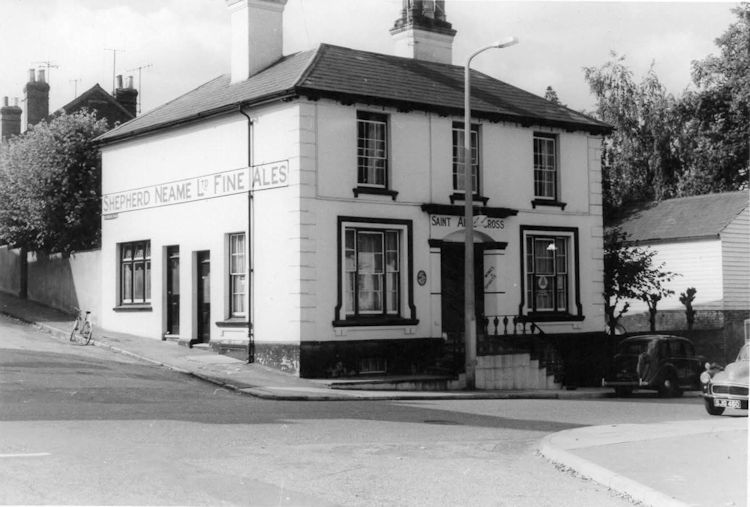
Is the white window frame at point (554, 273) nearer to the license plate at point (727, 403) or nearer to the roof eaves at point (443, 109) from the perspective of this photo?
the roof eaves at point (443, 109)

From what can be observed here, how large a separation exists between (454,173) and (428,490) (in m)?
16.8

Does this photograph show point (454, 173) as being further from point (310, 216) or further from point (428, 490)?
point (428, 490)

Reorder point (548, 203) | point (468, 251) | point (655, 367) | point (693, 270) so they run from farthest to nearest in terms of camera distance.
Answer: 1. point (693, 270)
2. point (548, 203)
3. point (655, 367)
4. point (468, 251)

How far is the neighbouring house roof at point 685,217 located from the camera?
122 ft

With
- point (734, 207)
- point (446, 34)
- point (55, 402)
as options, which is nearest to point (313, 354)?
point (55, 402)

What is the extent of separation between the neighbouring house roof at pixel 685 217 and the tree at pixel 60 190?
19.2 meters

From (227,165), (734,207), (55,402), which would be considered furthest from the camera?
(734,207)

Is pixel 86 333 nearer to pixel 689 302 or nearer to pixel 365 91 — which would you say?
pixel 365 91

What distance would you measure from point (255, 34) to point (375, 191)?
20.0 ft

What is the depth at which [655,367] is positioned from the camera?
24.9 meters

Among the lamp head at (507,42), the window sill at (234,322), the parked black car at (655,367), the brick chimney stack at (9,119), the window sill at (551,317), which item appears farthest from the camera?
the brick chimney stack at (9,119)

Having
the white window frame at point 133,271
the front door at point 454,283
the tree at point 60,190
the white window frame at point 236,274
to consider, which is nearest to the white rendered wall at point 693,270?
the front door at point 454,283

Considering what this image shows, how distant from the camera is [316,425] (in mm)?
14766

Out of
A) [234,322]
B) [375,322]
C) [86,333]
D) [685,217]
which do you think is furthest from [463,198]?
[685,217]
